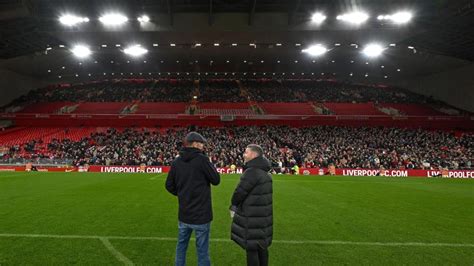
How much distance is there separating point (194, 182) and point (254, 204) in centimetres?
79

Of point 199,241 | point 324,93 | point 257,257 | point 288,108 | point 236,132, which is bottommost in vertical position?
point 257,257

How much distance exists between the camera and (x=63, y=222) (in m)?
7.83

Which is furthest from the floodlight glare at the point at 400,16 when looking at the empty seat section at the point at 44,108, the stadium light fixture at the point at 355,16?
the empty seat section at the point at 44,108

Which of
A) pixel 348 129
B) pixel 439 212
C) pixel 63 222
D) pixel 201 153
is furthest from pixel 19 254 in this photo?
pixel 348 129

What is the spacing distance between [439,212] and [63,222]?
407 inches

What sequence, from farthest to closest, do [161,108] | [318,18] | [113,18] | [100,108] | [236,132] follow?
[161,108], [100,108], [236,132], [318,18], [113,18]

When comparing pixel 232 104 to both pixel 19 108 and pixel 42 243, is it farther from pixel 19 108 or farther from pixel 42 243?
pixel 42 243

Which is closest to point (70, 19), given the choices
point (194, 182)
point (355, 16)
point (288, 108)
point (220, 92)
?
point (355, 16)

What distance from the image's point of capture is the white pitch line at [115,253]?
530 centimetres

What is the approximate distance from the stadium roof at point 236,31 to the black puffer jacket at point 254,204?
66.4ft

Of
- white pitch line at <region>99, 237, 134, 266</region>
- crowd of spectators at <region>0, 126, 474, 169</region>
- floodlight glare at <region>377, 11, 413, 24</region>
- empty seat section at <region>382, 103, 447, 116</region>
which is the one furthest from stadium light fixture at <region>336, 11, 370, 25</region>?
empty seat section at <region>382, 103, 447, 116</region>

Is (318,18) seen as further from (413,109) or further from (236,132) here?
(413,109)

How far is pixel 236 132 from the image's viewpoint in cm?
3597

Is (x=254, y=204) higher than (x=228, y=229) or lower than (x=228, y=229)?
higher
